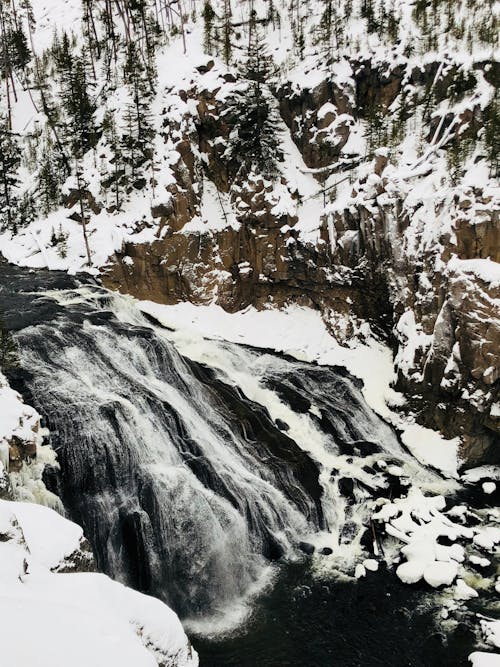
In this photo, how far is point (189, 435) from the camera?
53.9ft

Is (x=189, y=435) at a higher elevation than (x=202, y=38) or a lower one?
lower

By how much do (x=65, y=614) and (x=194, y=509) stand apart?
9.31m

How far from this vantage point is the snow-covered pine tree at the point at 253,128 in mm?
29141

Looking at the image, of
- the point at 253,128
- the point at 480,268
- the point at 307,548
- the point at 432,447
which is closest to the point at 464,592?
the point at 307,548

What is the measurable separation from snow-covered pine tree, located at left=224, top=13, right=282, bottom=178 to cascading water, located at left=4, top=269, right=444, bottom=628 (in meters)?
12.8

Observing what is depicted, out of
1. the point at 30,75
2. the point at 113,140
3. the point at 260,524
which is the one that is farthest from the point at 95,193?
the point at 30,75

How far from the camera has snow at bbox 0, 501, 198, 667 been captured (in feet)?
14.6

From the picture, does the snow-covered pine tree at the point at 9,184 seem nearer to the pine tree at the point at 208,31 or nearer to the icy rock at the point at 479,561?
the pine tree at the point at 208,31

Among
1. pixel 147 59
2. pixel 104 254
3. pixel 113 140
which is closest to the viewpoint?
pixel 104 254

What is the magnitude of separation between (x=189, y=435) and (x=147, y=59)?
32.1 metres

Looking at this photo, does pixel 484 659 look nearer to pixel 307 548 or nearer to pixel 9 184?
pixel 307 548

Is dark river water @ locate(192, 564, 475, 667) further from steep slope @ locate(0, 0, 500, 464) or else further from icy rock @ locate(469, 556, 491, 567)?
steep slope @ locate(0, 0, 500, 464)

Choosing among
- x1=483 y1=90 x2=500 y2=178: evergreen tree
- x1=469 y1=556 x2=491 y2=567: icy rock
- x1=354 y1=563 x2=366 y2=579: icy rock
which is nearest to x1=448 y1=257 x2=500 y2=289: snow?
x1=483 y1=90 x2=500 y2=178: evergreen tree

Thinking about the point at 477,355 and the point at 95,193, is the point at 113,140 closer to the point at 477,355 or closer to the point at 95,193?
the point at 95,193
